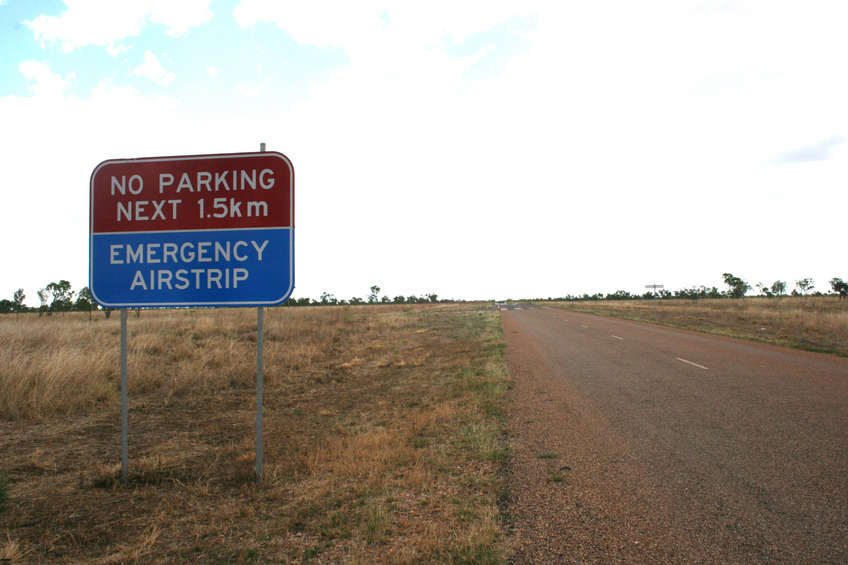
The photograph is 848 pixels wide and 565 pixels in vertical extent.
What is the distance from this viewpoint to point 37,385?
805 cm

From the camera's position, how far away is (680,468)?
4969 mm

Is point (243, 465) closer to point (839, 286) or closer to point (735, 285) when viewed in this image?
point (839, 286)

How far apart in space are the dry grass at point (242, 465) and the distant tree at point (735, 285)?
336 ft

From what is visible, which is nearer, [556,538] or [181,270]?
[556,538]

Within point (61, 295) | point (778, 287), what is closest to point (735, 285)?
point (778, 287)

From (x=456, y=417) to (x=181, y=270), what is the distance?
4.47 meters

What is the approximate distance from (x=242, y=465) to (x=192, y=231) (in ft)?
8.65

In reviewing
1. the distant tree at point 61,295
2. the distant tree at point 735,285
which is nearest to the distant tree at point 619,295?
the distant tree at point 735,285

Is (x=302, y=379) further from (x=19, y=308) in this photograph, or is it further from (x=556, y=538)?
(x=19, y=308)

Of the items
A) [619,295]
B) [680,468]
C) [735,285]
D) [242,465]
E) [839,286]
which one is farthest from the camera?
[619,295]

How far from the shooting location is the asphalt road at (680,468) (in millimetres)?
3434

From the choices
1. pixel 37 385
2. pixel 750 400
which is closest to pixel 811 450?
pixel 750 400

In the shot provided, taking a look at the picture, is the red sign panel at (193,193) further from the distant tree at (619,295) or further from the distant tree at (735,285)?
the distant tree at (619,295)

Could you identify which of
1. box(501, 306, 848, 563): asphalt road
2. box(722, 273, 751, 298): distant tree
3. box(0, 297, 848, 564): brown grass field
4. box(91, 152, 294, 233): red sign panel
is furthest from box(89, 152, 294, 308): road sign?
box(722, 273, 751, 298): distant tree
